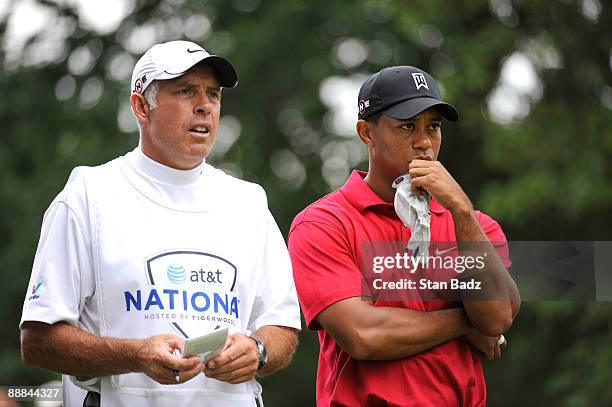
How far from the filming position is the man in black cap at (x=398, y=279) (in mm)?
4902

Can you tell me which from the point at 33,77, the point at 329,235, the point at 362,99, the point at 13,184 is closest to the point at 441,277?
the point at 329,235

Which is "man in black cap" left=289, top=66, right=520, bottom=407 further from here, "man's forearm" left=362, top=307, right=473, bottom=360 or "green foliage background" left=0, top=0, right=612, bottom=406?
"green foliage background" left=0, top=0, right=612, bottom=406

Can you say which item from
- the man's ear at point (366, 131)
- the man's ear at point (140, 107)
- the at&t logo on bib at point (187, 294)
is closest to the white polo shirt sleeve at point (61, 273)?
the at&t logo on bib at point (187, 294)

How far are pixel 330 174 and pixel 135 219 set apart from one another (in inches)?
655

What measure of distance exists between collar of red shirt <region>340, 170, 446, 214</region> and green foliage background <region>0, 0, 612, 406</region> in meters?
7.76

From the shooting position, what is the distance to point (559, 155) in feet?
49.6

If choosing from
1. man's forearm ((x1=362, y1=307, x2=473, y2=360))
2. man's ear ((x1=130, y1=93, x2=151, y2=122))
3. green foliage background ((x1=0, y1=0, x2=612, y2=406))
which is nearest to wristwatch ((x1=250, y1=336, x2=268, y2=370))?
man's forearm ((x1=362, y1=307, x2=473, y2=360))

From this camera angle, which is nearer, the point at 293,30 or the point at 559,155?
the point at 559,155

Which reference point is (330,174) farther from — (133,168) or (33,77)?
(133,168)

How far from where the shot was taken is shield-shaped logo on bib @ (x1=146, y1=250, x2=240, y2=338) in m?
4.53

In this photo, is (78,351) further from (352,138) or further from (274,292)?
(352,138)

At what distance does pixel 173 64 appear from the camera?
483cm

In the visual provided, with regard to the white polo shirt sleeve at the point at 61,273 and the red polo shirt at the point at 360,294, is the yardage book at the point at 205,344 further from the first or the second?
the red polo shirt at the point at 360,294

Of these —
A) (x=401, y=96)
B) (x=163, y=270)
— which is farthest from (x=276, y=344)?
(x=401, y=96)
